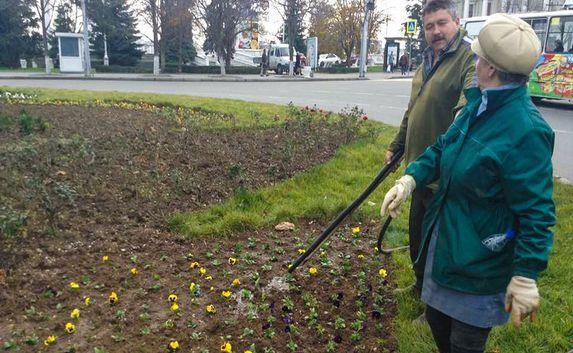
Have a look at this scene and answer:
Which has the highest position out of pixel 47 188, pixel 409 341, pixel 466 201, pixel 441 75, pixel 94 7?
pixel 94 7

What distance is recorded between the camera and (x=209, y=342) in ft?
9.36

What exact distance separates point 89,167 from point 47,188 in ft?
2.41

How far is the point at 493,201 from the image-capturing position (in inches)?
77.8

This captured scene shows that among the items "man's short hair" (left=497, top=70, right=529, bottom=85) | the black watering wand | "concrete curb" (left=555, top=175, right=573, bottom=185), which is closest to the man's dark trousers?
the black watering wand

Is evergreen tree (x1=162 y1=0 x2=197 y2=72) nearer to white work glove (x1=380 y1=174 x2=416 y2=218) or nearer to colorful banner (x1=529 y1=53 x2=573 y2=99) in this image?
colorful banner (x1=529 y1=53 x2=573 y2=99)

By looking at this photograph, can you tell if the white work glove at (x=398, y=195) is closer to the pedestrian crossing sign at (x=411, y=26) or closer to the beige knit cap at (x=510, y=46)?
the beige knit cap at (x=510, y=46)

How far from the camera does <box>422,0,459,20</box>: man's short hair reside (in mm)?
2869

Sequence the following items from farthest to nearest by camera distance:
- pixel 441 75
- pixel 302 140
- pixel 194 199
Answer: pixel 302 140
pixel 194 199
pixel 441 75

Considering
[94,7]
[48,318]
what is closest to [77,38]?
[94,7]

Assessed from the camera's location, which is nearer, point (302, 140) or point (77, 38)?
point (302, 140)

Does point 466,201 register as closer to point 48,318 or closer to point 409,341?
point 409,341

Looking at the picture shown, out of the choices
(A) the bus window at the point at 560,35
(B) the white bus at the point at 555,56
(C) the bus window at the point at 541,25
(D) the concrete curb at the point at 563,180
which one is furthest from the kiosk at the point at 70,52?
A: (D) the concrete curb at the point at 563,180

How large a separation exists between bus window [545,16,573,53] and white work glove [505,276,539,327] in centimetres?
1555

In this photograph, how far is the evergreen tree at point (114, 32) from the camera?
41125mm
